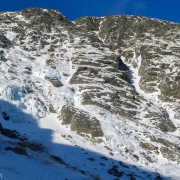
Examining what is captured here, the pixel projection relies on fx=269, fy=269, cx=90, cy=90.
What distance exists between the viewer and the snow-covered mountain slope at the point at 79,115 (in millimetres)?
19922

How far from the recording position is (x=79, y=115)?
32406mm

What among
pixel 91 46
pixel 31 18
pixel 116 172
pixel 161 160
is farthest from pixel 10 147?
pixel 31 18

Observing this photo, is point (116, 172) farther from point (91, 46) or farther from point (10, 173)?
point (91, 46)

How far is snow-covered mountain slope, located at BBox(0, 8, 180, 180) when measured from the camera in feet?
65.4

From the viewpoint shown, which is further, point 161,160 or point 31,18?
point 31,18

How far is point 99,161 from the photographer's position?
2298 centimetres

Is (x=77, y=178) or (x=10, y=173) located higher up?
(x=77, y=178)

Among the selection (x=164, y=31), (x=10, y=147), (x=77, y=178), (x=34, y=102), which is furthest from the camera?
(x=164, y=31)

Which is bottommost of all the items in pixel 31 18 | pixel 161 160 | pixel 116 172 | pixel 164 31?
pixel 116 172

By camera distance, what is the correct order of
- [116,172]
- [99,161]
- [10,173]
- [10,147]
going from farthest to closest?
[99,161], [116,172], [10,147], [10,173]

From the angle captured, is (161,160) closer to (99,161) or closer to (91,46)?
(99,161)

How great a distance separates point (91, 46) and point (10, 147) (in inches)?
1865

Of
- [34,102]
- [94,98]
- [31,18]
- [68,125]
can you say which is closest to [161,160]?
[68,125]

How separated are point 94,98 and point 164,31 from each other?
49.3 metres
